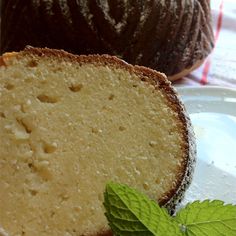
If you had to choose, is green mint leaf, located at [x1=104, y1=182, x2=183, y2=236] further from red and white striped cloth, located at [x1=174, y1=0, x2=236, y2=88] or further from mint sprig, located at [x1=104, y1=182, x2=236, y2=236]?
red and white striped cloth, located at [x1=174, y1=0, x2=236, y2=88]

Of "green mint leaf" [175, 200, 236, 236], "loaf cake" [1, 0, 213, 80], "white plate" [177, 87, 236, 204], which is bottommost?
"white plate" [177, 87, 236, 204]

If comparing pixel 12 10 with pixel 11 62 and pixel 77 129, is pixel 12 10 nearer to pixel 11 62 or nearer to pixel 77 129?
pixel 11 62

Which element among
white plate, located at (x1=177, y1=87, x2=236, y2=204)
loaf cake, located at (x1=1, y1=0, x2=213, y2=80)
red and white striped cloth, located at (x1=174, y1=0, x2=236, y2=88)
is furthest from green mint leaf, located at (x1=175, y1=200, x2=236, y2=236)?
red and white striped cloth, located at (x1=174, y1=0, x2=236, y2=88)

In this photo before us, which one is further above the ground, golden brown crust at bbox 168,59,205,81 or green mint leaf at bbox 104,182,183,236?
green mint leaf at bbox 104,182,183,236

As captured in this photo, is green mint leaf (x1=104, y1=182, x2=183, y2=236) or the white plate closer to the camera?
green mint leaf (x1=104, y1=182, x2=183, y2=236)

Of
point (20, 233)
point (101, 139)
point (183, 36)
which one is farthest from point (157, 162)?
point (183, 36)
